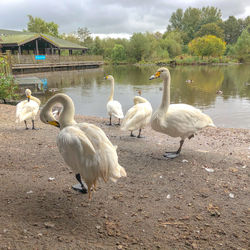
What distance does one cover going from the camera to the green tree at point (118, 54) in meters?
78.7

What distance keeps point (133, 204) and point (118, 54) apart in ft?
262

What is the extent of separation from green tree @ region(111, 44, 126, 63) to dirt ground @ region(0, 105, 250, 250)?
3028 inches

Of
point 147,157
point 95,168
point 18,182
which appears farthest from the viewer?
point 147,157

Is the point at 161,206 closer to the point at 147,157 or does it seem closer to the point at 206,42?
the point at 147,157

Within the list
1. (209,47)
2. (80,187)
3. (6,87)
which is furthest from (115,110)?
(209,47)

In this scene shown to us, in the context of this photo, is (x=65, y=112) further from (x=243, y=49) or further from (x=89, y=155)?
(x=243, y=49)

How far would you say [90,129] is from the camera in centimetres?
339

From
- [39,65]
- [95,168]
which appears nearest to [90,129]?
[95,168]

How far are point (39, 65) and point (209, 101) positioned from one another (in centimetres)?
3014

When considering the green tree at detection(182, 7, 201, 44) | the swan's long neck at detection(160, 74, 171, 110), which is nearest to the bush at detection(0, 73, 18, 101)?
the swan's long neck at detection(160, 74, 171, 110)

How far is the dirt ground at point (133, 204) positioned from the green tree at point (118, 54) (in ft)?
252

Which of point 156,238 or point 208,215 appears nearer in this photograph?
A: point 156,238

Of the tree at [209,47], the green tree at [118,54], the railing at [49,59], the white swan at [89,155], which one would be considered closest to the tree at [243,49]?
the tree at [209,47]

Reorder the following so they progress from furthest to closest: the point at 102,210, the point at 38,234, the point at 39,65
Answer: the point at 39,65 → the point at 102,210 → the point at 38,234
